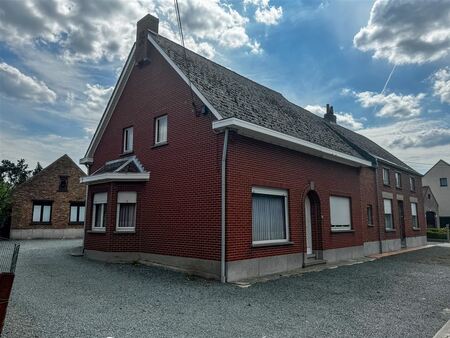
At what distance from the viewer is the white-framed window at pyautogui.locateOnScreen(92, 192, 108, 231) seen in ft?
40.0

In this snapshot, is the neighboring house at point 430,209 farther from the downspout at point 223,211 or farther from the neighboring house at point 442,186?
the downspout at point 223,211

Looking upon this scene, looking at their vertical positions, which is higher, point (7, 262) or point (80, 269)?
point (7, 262)

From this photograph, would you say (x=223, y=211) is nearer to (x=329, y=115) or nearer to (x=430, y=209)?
(x=329, y=115)

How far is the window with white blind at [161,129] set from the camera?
1161 centimetres

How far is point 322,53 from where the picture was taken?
1302 centimetres

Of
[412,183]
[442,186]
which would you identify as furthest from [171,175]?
[442,186]

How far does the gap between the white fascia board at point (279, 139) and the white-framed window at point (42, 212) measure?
20.9 m

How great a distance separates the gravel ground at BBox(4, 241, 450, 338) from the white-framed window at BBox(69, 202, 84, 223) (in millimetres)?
16434

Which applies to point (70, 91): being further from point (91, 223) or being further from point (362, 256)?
point (362, 256)

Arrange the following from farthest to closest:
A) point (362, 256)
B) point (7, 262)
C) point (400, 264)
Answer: point (362, 256), point (400, 264), point (7, 262)

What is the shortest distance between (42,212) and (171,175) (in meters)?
18.5

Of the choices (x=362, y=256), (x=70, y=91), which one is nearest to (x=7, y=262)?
(x=70, y=91)

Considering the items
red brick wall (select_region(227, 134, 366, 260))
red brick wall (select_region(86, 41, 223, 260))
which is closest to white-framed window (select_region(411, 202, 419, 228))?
red brick wall (select_region(227, 134, 366, 260))

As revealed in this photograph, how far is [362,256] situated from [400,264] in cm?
232
